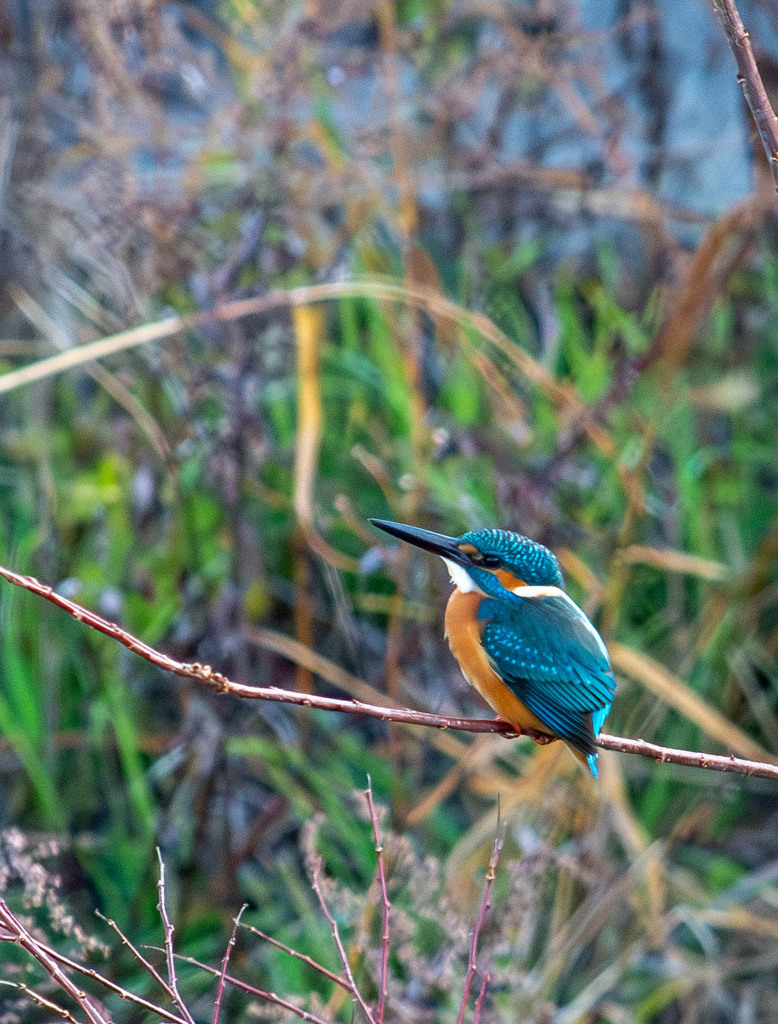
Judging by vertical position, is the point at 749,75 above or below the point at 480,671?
above

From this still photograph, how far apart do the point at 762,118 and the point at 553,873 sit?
5.99 ft

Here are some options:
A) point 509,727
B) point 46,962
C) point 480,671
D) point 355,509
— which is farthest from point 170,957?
point 355,509

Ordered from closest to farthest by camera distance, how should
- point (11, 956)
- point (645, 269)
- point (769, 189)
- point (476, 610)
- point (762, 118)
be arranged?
point (762, 118)
point (476, 610)
point (11, 956)
point (769, 189)
point (645, 269)

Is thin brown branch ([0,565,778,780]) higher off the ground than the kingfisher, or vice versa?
thin brown branch ([0,565,778,780])

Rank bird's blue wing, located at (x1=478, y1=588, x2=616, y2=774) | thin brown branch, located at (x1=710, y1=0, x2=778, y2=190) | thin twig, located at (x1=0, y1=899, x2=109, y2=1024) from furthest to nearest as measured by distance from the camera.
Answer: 1. bird's blue wing, located at (x1=478, y1=588, x2=616, y2=774)
2. thin brown branch, located at (x1=710, y1=0, x2=778, y2=190)
3. thin twig, located at (x1=0, y1=899, x2=109, y2=1024)

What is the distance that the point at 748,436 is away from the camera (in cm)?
313

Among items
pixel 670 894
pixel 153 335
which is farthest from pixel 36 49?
pixel 670 894

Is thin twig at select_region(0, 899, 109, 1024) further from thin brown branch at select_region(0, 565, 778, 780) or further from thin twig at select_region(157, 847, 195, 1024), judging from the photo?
thin brown branch at select_region(0, 565, 778, 780)

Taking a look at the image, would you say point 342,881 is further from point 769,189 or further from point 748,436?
point 769,189

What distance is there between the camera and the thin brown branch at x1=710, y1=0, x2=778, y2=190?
1.06 m

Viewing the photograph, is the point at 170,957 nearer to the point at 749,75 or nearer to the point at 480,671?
the point at 480,671

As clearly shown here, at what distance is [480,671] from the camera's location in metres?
1.70

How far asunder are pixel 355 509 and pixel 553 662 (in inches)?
52.1

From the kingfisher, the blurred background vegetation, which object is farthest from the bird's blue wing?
the blurred background vegetation
